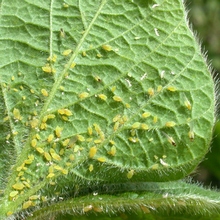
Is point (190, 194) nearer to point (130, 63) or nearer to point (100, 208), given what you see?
point (100, 208)

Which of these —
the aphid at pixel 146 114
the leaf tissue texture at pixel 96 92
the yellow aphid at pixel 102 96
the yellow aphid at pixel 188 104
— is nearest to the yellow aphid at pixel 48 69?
the leaf tissue texture at pixel 96 92

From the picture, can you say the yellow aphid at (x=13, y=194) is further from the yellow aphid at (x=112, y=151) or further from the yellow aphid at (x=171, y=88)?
the yellow aphid at (x=171, y=88)

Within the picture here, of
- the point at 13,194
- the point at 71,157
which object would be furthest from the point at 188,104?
the point at 13,194

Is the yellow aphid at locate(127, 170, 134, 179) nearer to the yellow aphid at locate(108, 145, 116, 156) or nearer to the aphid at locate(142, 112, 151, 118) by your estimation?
the yellow aphid at locate(108, 145, 116, 156)

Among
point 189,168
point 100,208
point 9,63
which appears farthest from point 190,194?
point 9,63

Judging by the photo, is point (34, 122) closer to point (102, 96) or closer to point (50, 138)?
point (50, 138)

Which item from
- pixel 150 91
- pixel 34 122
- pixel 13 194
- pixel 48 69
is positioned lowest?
pixel 13 194

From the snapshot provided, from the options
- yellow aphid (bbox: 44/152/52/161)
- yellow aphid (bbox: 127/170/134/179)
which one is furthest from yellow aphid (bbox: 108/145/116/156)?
yellow aphid (bbox: 44/152/52/161)

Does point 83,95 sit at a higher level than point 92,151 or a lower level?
higher
